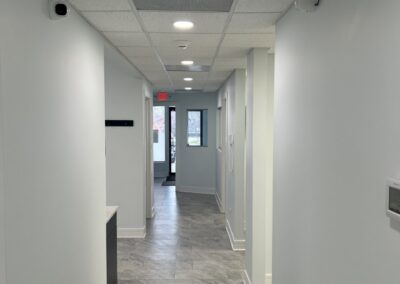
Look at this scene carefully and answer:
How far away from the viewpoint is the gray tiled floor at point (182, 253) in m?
4.57

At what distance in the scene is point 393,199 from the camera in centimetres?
117

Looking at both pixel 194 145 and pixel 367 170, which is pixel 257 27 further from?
pixel 194 145

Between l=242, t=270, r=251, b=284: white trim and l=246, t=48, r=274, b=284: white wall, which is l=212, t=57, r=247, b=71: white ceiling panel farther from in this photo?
l=242, t=270, r=251, b=284: white trim

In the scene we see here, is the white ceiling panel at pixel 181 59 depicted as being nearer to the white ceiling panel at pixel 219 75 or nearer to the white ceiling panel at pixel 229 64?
the white ceiling panel at pixel 229 64

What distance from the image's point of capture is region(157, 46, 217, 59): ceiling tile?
387 cm

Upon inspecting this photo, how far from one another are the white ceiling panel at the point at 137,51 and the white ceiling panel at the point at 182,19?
75 centimetres

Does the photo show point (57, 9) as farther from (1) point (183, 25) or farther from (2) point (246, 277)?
(2) point (246, 277)

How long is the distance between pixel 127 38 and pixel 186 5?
1.06 meters

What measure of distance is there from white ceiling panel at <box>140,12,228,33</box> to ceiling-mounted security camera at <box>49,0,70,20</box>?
2.16 ft

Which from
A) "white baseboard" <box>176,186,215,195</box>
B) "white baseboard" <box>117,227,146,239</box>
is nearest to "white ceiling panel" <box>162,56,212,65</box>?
"white baseboard" <box>117,227,146,239</box>

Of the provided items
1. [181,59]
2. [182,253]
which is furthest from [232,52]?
[182,253]

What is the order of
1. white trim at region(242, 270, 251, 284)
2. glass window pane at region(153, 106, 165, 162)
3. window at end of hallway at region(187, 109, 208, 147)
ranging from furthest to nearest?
glass window pane at region(153, 106, 165, 162) < window at end of hallway at region(187, 109, 208, 147) < white trim at region(242, 270, 251, 284)

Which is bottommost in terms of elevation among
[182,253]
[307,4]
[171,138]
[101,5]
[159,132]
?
[182,253]

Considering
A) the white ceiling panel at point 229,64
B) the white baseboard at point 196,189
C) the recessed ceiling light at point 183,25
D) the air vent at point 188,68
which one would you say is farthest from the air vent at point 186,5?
the white baseboard at point 196,189
